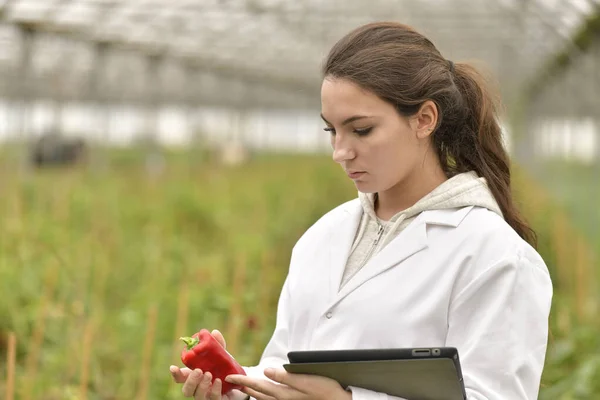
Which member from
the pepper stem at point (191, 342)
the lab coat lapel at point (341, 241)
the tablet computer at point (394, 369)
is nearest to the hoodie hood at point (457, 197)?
the lab coat lapel at point (341, 241)

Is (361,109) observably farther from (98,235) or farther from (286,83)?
(286,83)

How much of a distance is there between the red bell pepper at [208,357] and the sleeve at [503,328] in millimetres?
413

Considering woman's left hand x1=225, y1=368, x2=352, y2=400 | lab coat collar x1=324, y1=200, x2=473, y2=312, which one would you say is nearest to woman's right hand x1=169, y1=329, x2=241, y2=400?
woman's left hand x1=225, y1=368, x2=352, y2=400

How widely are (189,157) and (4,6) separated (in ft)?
25.7

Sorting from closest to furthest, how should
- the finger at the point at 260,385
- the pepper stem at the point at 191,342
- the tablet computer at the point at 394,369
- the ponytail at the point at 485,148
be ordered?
the tablet computer at the point at 394,369 → the finger at the point at 260,385 → the pepper stem at the point at 191,342 → the ponytail at the point at 485,148

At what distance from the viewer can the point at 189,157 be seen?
1625 cm

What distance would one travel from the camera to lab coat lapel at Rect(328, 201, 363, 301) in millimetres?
1835

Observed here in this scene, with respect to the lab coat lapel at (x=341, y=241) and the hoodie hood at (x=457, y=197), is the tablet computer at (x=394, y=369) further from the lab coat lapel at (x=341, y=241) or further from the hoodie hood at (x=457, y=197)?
the hoodie hood at (x=457, y=197)

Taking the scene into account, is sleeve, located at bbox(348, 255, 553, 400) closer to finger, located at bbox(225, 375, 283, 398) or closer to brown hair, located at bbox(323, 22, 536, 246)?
finger, located at bbox(225, 375, 283, 398)

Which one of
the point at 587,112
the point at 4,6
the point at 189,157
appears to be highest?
the point at 4,6

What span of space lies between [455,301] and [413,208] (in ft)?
0.70

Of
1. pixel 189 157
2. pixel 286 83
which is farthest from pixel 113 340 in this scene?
pixel 286 83

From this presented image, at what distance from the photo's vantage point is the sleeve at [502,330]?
1.63m

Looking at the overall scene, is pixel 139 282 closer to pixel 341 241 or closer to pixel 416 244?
pixel 341 241
